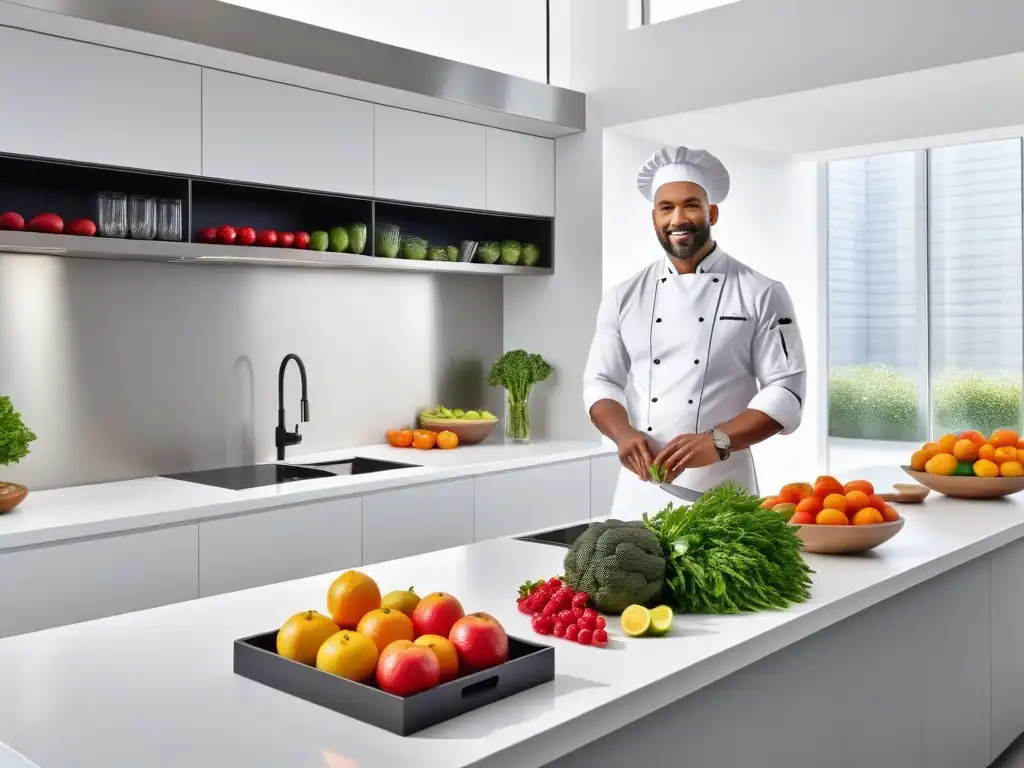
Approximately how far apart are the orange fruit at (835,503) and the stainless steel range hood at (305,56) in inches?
92.7

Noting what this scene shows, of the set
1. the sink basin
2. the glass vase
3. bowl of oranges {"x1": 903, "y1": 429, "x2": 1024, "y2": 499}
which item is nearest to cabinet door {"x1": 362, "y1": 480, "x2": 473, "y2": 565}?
the sink basin

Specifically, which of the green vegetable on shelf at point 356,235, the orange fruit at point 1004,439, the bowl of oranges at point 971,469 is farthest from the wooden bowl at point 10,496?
the orange fruit at point 1004,439

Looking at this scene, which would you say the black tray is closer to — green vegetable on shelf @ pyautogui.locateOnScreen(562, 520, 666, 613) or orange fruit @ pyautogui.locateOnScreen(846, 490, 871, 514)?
→ green vegetable on shelf @ pyautogui.locateOnScreen(562, 520, 666, 613)

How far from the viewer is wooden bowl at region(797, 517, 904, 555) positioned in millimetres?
2090

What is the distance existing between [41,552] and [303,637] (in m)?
1.62

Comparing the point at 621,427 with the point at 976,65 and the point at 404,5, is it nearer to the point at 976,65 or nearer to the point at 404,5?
the point at 976,65

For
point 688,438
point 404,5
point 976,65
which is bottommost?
point 688,438

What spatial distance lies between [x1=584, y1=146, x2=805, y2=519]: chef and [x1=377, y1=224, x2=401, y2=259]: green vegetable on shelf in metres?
1.45

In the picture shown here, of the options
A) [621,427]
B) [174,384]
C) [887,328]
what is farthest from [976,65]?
[174,384]

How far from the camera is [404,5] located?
4316 millimetres

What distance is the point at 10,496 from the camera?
285cm

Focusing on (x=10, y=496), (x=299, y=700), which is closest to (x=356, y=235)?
(x=10, y=496)

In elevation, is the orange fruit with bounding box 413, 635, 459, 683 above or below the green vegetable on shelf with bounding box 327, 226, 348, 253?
below

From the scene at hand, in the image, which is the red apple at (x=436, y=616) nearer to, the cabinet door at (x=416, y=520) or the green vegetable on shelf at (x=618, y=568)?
the green vegetable on shelf at (x=618, y=568)
